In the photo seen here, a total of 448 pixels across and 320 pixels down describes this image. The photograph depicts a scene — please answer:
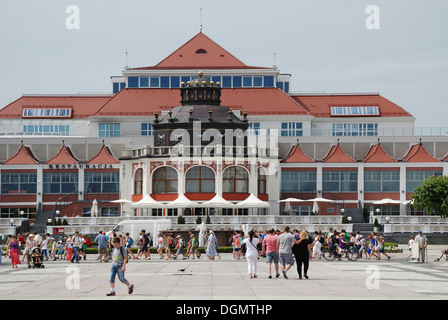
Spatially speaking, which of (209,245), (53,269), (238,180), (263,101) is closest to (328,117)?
(263,101)

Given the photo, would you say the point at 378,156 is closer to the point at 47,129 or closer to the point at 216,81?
the point at 216,81

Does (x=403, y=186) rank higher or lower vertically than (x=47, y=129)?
lower

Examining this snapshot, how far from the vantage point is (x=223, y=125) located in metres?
90.8

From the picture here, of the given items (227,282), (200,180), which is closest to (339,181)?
(200,180)

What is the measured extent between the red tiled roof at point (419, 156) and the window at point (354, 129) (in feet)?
39.3

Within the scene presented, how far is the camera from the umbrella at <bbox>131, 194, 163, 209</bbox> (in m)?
80.8

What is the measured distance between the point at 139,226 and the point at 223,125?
26.5m

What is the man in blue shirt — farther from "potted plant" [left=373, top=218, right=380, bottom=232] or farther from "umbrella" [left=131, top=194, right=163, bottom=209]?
"potted plant" [left=373, top=218, right=380, bottom=232]

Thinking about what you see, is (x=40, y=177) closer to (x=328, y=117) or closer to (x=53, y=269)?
(x=328, y=117)

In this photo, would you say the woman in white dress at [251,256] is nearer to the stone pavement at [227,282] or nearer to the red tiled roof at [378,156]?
the stone pavement at [227,282]

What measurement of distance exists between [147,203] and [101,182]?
1446cm

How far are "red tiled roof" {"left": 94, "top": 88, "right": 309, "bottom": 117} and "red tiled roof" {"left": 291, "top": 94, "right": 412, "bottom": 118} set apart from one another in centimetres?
470

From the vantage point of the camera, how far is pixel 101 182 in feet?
309

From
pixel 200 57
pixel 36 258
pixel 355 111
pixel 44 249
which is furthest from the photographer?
pixel 200 57
